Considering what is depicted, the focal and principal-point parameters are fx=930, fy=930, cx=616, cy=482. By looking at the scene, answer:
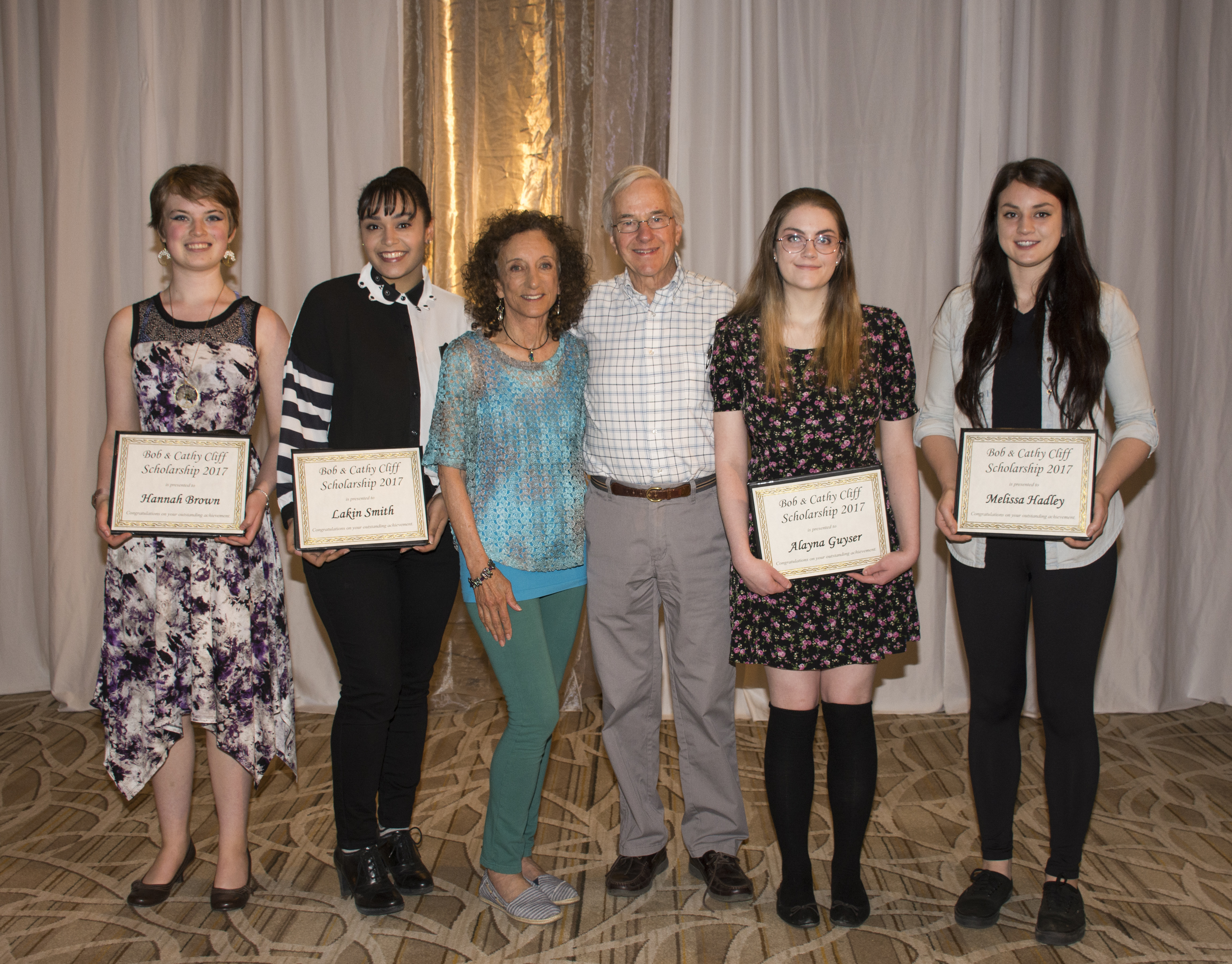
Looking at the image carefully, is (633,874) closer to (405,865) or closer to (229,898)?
(405,865)

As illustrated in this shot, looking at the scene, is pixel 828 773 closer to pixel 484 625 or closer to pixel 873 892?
pixel 873 892

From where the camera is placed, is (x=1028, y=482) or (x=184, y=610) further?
(x=184, y=610)

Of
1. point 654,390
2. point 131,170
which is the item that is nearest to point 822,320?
point 654,390

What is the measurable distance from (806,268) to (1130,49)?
8.42 ft

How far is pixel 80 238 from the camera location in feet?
12.9

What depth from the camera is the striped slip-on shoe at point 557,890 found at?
243 cm

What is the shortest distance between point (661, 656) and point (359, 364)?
110 cm

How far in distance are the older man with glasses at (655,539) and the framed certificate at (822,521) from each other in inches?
11.7

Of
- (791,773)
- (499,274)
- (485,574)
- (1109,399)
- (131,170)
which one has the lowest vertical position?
(791,773)

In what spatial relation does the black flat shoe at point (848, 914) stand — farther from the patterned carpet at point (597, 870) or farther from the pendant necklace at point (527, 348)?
the pendant necklace at point (527, 348)

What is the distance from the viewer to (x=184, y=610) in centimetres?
235

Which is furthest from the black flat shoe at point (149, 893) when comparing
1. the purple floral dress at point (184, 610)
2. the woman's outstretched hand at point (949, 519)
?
the woman's outstretched hand at point (949, 519)

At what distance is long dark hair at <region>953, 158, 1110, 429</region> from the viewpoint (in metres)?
2.16

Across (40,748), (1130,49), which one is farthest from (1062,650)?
(40,748)
